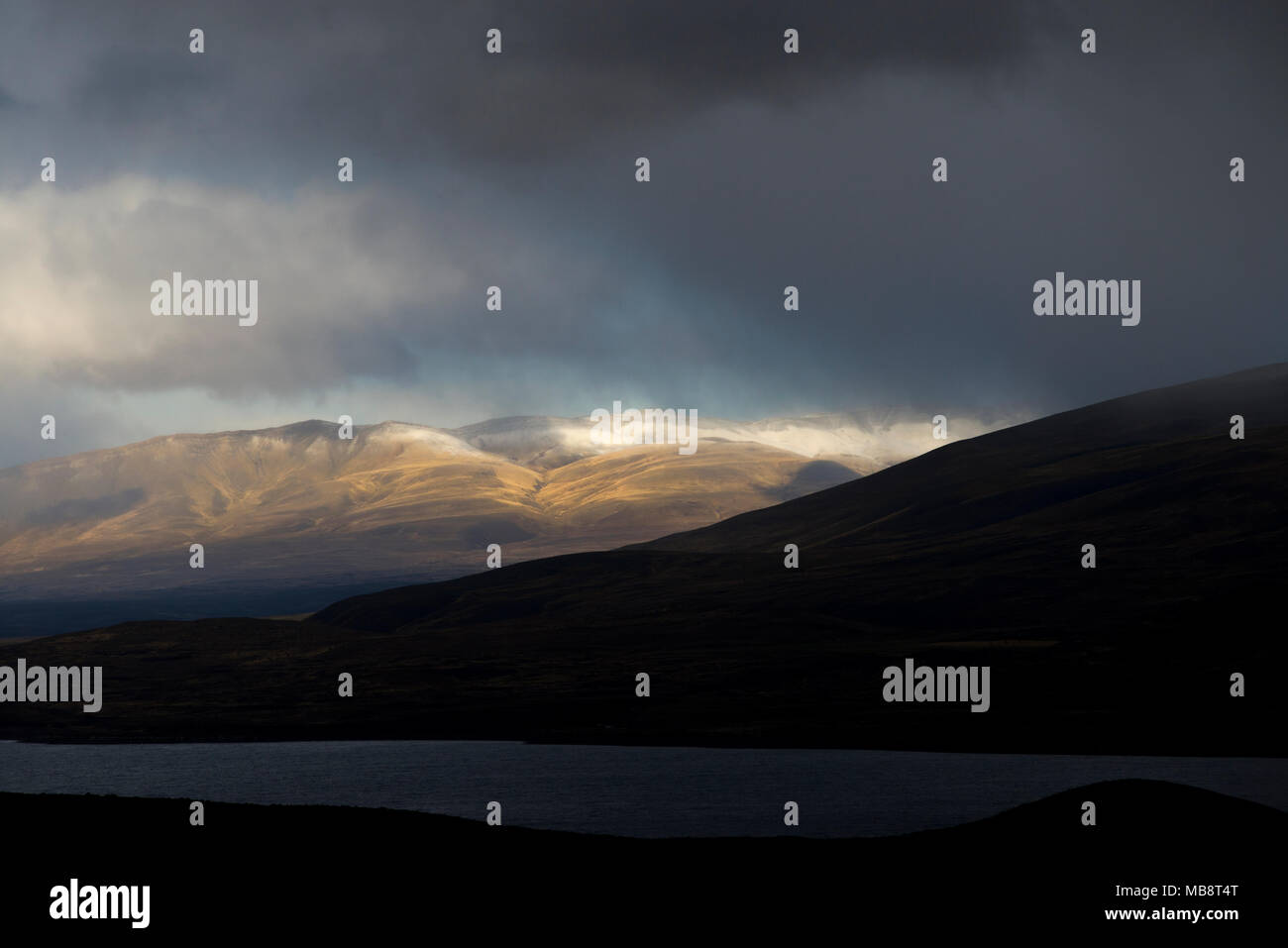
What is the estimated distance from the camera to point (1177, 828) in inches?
2552

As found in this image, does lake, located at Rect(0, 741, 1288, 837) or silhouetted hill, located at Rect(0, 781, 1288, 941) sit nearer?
silhouetted hill, located at Rect(0, 781, 1288, 941)

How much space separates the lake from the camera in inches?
3730

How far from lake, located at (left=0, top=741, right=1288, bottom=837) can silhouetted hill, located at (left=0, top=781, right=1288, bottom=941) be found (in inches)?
496

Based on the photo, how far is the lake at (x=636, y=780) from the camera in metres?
94.8

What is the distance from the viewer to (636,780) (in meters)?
116

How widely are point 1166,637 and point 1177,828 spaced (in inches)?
4961

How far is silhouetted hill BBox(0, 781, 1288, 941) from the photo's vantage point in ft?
178
